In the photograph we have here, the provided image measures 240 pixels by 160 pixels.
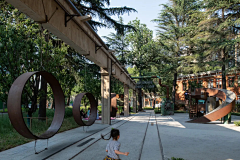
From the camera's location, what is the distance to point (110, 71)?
18.1 metres

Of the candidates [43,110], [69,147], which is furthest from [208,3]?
[69,147]

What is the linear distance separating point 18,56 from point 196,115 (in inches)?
775

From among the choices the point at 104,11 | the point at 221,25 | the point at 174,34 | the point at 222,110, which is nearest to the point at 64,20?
the point at 104,11

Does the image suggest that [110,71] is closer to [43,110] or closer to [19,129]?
[43,110]

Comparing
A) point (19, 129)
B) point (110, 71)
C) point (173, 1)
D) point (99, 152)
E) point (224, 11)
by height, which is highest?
point (173, 1)

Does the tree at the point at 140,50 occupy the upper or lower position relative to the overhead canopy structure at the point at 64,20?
upper

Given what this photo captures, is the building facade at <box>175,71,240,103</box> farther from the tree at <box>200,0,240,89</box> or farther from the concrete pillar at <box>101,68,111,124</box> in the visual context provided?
the concrete pillar at <box>101,68,111,124</box>

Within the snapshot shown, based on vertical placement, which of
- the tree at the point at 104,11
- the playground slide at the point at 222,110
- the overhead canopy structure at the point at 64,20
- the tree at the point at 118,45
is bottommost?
the playground slide at the point at 222,110

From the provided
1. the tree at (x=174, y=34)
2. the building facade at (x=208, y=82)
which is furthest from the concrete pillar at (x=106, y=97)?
the building facade at (x=208, y=82)

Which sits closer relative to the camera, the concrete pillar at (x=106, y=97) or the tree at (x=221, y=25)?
the concrete pillar at (x=106, y=97)

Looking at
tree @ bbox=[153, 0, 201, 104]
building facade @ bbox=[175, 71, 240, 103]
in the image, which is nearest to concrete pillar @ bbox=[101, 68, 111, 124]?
tree @ bbox=[153, 0, 201, 104]

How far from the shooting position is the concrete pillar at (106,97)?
1754 centimetres

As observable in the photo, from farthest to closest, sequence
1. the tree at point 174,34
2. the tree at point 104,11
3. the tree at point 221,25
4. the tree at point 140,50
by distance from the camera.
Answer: the tree at point 140,50 < the tree at point 174,34 < the tree at point 221,25 < the tree at point 104,11

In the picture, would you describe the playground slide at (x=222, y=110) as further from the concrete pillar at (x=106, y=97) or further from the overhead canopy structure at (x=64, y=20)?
the overhead canopy structure at (x=64, y=20)
